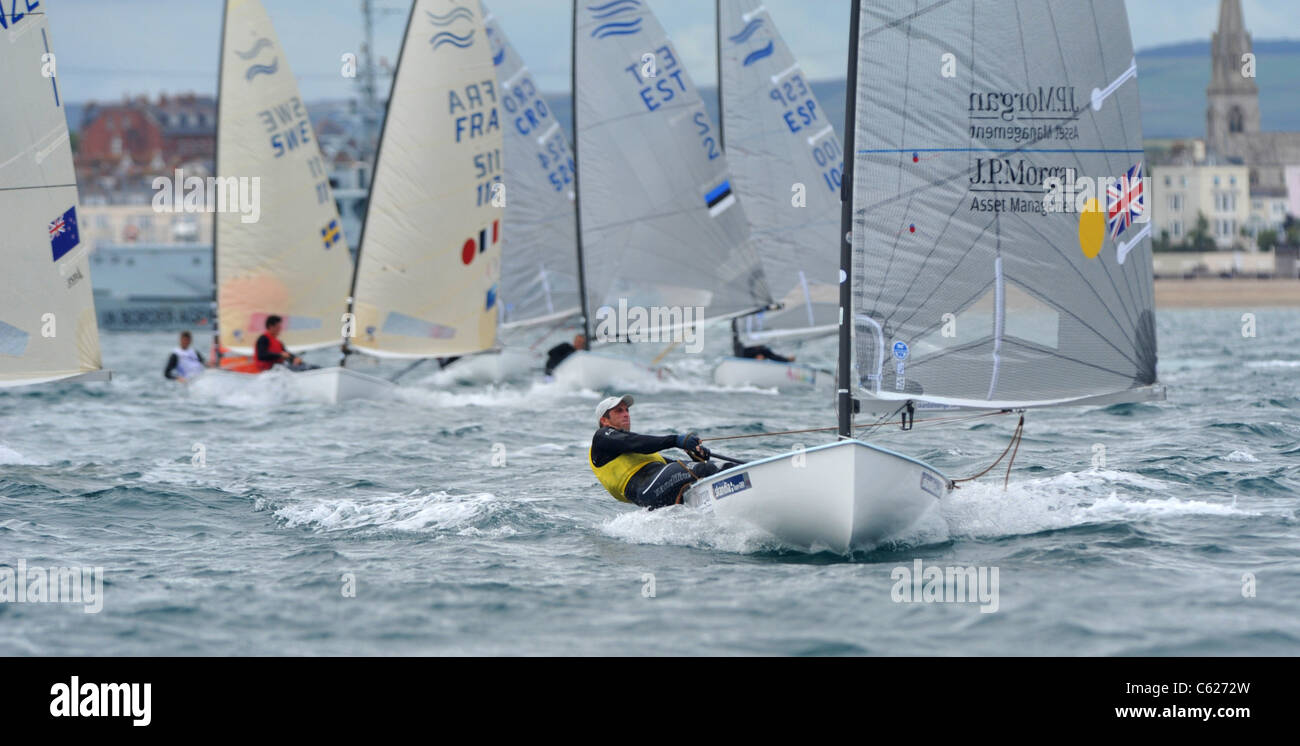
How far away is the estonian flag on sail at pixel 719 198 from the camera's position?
21.9 metres

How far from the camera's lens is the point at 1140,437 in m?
14.6

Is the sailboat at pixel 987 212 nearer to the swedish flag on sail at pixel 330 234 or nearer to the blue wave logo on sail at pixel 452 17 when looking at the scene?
the blue wave logo on sail at pixel 452 17

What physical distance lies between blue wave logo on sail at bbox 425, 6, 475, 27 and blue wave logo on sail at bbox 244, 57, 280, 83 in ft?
13.0

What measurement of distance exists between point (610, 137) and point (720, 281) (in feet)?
9.35

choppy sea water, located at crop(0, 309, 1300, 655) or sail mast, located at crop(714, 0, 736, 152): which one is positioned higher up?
sail mast, located at crop(714, 0, 736, 152)

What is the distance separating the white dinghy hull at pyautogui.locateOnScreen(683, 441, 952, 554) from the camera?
27.0 feet

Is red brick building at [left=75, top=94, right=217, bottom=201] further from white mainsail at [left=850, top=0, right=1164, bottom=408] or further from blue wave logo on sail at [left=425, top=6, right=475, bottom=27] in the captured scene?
white mainsail at [left=850, top=0, right=1164, bottom=408]

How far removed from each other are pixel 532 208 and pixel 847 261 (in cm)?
1753

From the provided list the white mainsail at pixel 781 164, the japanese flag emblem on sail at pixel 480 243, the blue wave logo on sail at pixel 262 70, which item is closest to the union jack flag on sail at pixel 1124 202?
the japanese flag emblem on sail at pixel 480 243

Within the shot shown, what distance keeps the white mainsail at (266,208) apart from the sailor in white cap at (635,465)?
44.3 ft

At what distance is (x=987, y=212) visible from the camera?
9531 millimetres

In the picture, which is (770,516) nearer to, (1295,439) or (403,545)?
(403,545)

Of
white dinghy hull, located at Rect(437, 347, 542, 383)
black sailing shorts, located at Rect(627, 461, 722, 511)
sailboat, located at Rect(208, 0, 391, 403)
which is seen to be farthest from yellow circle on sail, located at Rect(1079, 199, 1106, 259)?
white dinghy hull, located at Rect(437, 347, 542, 383)

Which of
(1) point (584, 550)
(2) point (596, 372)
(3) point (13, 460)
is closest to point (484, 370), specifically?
(2) point (596, 372)
